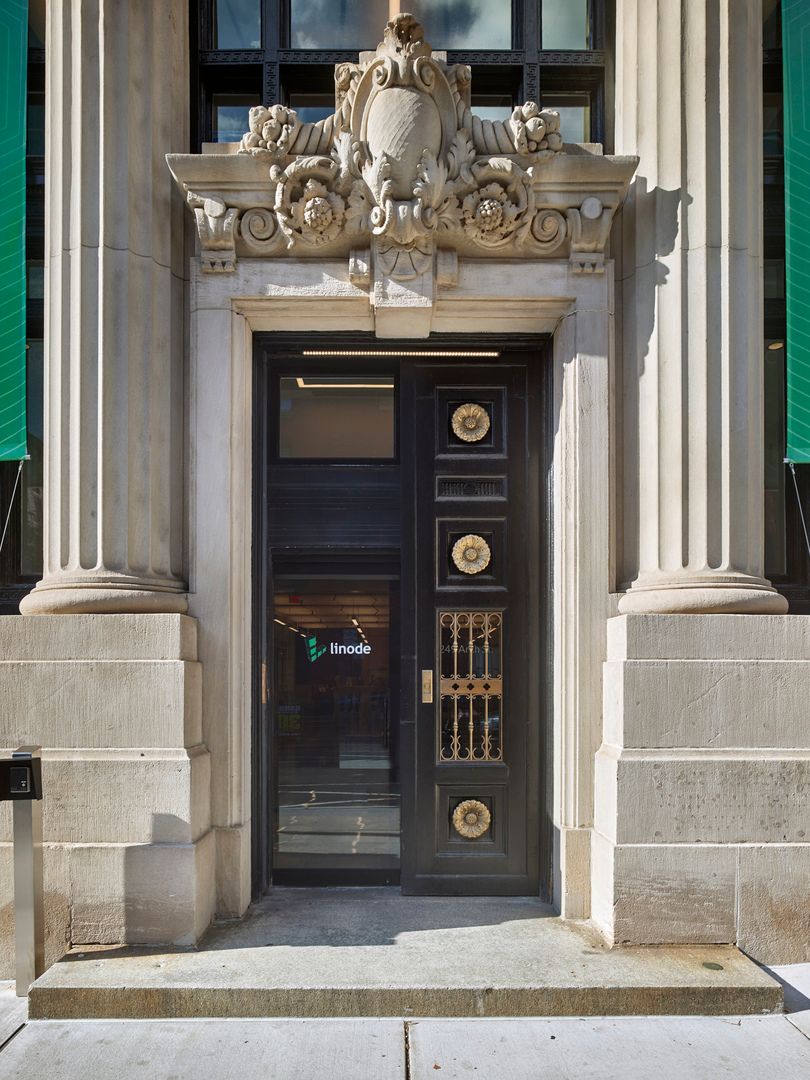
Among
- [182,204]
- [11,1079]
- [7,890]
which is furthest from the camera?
[182,204]

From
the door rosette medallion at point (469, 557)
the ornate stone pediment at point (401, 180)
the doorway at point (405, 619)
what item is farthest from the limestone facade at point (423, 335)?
the door rosette medallion at point (469, 557)

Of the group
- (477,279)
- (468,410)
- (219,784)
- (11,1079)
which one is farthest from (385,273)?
(11,1079)

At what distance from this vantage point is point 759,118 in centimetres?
622

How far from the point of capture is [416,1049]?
4.50 meters

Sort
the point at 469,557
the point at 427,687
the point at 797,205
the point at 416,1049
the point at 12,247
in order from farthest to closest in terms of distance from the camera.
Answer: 1. the point at 469,557
2. the point at 427,687
3. the point at 797,205
4. the point at 12,247
5. the point at 416,1049

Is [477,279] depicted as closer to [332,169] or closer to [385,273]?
[385,273]

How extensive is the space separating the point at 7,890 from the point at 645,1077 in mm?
3837

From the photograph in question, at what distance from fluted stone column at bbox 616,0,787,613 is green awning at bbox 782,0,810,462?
425 millimetres

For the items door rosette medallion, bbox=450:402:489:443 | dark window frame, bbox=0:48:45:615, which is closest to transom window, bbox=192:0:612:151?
dark window frame, bbox=0:48:45:615

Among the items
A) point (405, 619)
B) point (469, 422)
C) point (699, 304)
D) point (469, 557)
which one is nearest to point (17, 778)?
point (405, 619)

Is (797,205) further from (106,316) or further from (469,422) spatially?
(106,316)

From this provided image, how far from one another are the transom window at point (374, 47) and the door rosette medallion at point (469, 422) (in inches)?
87.1

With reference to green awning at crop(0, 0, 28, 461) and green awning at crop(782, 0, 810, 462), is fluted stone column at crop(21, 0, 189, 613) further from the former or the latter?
green awning at crop(782, 0, 810, 462)

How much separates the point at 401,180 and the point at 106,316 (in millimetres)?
2174
